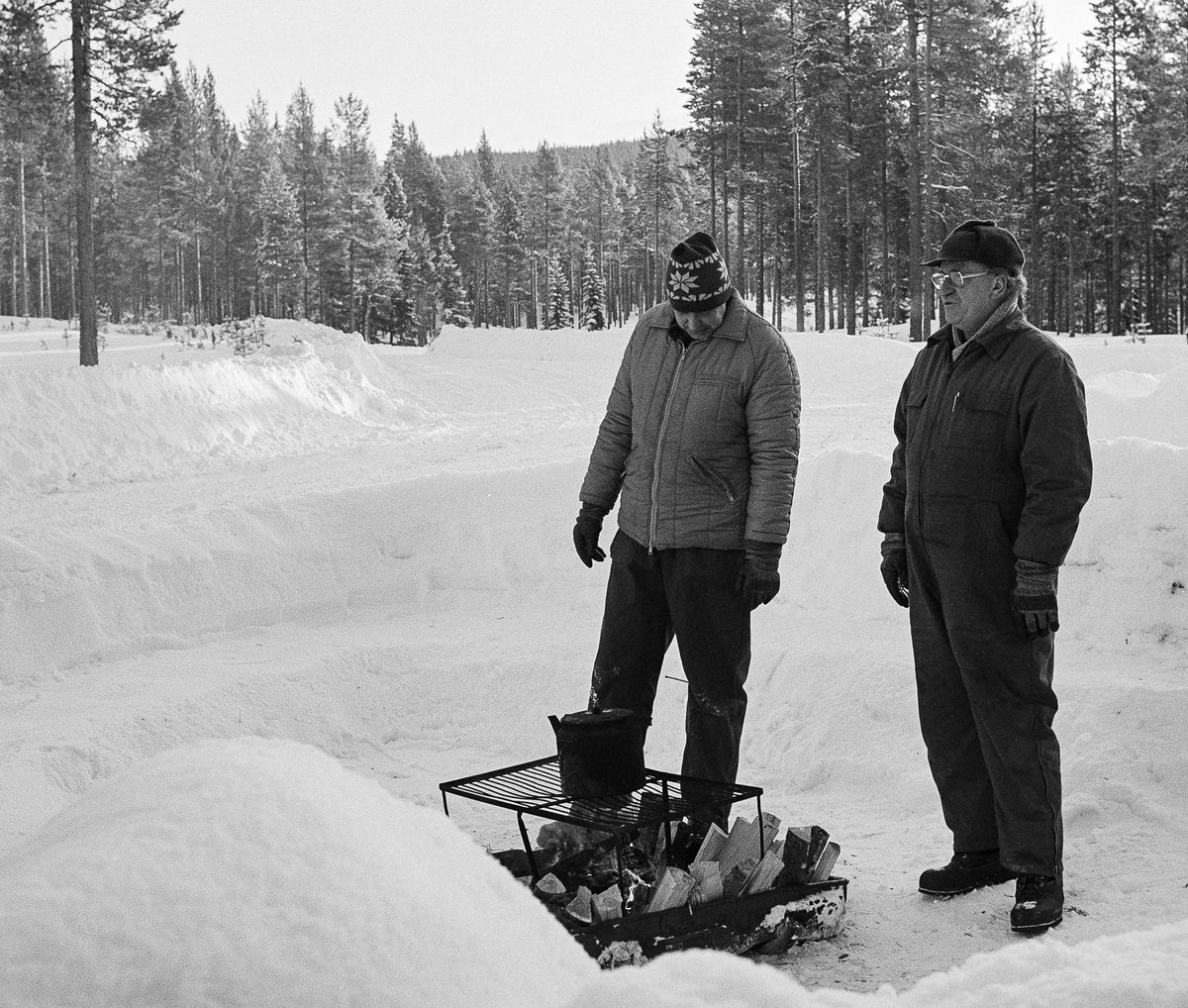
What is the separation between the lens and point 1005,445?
12.5 ft

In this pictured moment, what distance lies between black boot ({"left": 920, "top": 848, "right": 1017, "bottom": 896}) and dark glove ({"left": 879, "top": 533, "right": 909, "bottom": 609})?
926 millimetres

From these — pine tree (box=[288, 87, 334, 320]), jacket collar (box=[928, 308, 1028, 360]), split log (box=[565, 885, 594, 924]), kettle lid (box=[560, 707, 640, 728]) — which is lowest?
split log (box=[565, 885, 594, 924])

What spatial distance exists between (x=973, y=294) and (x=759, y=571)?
1211 millimetres

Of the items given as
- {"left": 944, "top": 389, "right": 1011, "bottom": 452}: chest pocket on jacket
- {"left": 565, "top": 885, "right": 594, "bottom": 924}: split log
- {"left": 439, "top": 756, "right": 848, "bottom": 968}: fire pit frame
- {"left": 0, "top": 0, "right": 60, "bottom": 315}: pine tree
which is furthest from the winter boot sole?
{"left": 0, "top": 0, "right": 60, "bottom": 315}: pine tree

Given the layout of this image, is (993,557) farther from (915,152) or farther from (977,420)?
(915,152)

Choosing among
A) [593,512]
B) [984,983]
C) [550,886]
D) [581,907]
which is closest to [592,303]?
[593,512]

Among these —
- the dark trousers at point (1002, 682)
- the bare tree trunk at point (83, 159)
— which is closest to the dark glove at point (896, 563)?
the dark trousers at point (1002, 682)

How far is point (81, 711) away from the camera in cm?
547

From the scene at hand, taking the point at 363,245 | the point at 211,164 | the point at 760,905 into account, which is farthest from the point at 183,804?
the point at 211,164

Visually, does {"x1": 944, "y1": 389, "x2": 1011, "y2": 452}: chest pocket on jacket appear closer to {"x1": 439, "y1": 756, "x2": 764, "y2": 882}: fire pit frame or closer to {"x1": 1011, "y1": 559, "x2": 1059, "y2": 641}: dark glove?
{"x1": 1011, "y1": 559, "x2": 1059, "y2": 641}: dark glove

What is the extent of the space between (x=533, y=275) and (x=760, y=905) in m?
69.1

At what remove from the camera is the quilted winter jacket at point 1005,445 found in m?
3.66

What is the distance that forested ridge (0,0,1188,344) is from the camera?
107 feet

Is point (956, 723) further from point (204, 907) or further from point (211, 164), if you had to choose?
point (211, 164)
